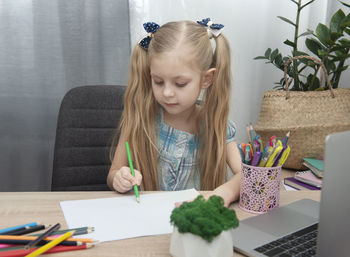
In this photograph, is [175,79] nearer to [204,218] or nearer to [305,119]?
[204,218]

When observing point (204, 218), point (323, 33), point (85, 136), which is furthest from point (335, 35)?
point (204, 218)

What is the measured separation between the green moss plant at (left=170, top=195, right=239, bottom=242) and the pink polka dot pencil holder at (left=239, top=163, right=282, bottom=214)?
0.22 meters

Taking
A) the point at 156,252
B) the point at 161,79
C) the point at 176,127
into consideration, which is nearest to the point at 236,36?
the point at 176,127

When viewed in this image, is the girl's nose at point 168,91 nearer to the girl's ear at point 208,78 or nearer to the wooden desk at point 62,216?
the girl's ear at point 208,78

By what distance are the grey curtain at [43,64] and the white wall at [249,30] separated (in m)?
0.31

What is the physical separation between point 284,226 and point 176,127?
58 centimetres

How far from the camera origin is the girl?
1.00 m

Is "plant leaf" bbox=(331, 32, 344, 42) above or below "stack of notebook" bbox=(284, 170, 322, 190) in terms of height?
above

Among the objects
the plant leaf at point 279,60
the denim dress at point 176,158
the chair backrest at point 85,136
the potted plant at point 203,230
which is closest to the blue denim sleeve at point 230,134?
the denim dress at point 176,158

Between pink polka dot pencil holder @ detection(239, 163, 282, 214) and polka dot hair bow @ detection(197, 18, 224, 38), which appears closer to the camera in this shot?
pink polka dot pencil holder @ detection(239, 163, 282, 214)

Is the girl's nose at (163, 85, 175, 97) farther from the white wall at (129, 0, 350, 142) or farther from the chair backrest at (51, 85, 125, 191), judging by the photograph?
the white wall at (129, 0, 350, 142)

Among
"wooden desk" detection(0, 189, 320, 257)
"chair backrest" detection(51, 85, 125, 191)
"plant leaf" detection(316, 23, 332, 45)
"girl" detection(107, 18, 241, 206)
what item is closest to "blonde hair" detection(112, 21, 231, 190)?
"girl" detection(107, 18, 241, 206)

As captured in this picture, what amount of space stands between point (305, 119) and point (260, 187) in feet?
2.25

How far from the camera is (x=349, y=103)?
1429 millimetres
